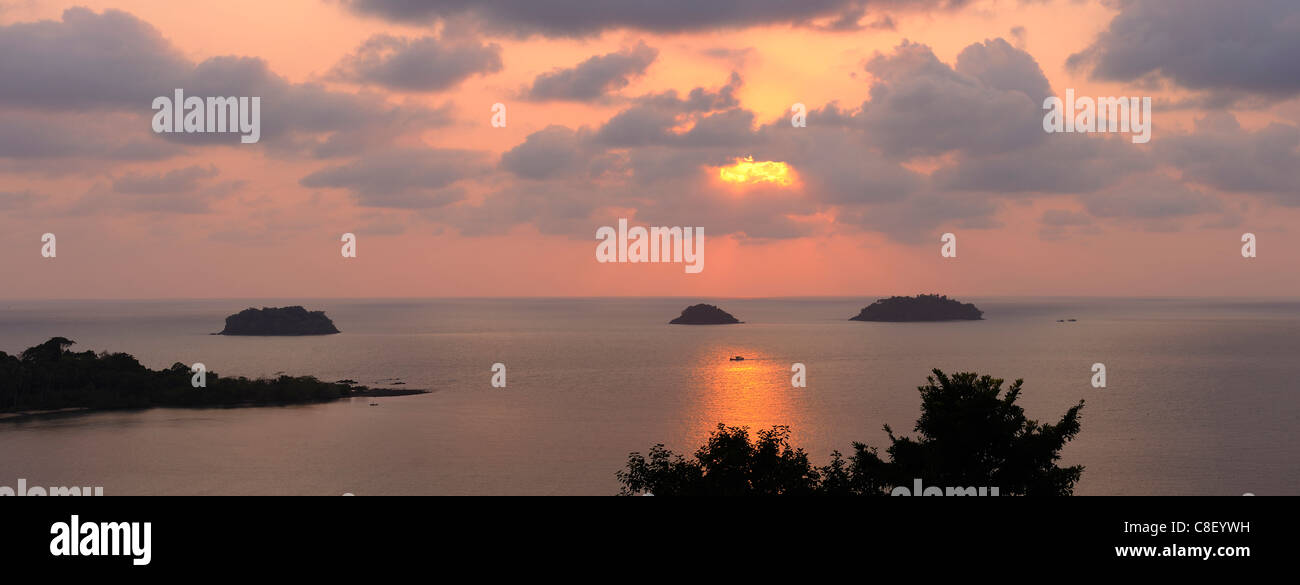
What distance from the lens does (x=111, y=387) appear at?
127938 millimetres

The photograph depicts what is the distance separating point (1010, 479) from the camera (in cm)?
3244

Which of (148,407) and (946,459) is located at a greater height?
(946,459)

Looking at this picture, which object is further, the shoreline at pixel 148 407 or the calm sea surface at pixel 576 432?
the shoreline at pixel 148 407

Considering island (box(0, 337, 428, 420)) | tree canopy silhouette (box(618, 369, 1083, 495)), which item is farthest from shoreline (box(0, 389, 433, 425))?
tree canopy silhouette (box(618, 369, 1083, 495))

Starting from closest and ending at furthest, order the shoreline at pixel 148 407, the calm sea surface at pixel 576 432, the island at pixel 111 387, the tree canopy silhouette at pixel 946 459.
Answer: the tree canopy silhouette at pixel 946 459, the calm sea surface at pixel 576 432, the shoreline at pixel 148 407, the island at pixel 111 387

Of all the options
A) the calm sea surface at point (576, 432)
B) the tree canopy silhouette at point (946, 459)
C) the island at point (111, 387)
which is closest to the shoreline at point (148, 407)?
the island at point (111, 387)

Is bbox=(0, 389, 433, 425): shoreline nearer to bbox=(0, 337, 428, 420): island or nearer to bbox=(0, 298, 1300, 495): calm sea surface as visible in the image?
bbox=(0, 337, 428, 420): island

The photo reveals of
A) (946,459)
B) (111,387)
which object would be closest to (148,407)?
(111,387)

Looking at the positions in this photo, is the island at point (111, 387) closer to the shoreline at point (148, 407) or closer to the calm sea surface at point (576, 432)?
the shoreline at point (148, 407)

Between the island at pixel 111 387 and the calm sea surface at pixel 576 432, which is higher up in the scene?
the island at pixel 111 387

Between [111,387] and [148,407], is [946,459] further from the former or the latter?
[111,387]

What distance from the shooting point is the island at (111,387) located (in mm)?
122875
